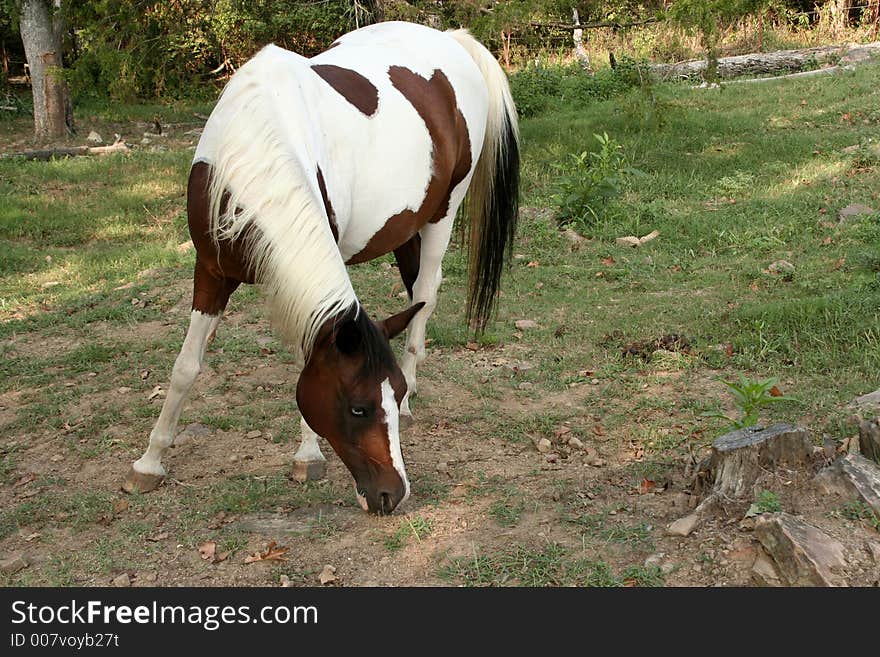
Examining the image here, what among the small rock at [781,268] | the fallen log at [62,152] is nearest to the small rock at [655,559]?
the small rock at [781,268]

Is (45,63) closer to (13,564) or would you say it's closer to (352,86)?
(352,86)

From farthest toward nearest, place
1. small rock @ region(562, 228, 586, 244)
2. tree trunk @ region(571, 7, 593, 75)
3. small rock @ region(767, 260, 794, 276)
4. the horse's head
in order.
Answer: tree trunk @ region(571, 7, 593, 75), small rock @ region(562, 228, 586, 244), small rock @ region(767, 260, 794, 276), the horse's head

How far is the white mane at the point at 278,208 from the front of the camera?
2914 mm

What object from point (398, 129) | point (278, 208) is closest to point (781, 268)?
point (398, 129)

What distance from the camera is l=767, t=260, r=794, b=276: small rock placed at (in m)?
5.86

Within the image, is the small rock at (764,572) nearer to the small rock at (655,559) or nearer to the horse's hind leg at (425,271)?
the small rock at (655,559)

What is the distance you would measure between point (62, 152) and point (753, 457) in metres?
9.22

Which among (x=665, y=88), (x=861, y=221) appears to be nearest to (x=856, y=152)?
(x=861, y=221)

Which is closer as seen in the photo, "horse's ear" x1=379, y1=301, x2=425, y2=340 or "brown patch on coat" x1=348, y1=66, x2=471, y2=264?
"horse's ear" x1=379, y1=301, x2=425, y2=340

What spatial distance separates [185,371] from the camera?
3.65 meters

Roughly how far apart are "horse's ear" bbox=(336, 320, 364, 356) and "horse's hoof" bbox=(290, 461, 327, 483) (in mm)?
938

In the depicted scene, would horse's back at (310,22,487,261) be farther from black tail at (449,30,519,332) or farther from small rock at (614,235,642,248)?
small rock at (614,235,642,248)

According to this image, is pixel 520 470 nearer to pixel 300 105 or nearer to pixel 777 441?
pixel 777 441

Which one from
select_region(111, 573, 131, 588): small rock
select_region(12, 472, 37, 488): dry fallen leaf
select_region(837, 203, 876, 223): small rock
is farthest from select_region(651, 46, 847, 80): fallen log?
select_region(111, 573, 131, 588): small rock
